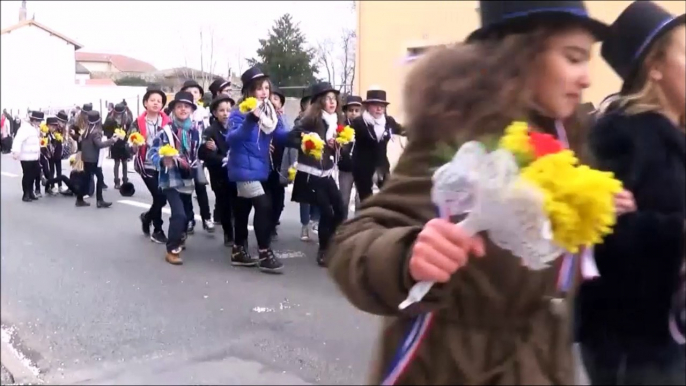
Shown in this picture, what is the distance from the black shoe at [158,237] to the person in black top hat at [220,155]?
2.41 ft

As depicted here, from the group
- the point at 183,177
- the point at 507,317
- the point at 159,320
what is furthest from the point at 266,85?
the point at 507,317

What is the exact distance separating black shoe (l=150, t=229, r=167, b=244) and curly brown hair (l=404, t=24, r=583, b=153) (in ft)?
24.9

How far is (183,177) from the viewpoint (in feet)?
26.2

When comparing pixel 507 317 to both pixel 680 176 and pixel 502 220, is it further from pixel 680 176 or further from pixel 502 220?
pixel 680 176

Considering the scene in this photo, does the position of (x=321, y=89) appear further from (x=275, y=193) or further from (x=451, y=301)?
(x=451, y=301)

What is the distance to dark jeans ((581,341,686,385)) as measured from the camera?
7.02 feet

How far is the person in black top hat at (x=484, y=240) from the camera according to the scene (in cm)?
153

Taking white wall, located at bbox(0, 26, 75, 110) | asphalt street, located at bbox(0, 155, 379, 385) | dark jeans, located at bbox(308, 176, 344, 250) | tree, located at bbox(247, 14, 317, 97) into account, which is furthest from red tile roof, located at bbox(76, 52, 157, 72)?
white wall, located at bbox(0, 26, 75, 110)

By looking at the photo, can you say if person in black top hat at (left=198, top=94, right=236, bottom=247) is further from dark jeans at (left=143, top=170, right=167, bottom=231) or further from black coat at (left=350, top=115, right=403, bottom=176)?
black coat at (left=350, top=115, right=403, bottom=176)

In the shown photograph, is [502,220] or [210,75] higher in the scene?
[210,75]

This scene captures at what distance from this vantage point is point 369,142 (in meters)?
8.29

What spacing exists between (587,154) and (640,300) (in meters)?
0.54

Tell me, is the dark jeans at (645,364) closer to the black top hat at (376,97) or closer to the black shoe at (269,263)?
the black shoe at (269,263)

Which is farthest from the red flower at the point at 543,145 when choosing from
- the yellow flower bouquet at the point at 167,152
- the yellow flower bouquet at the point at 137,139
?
the yellow flower bouquet at the point at 137,139
